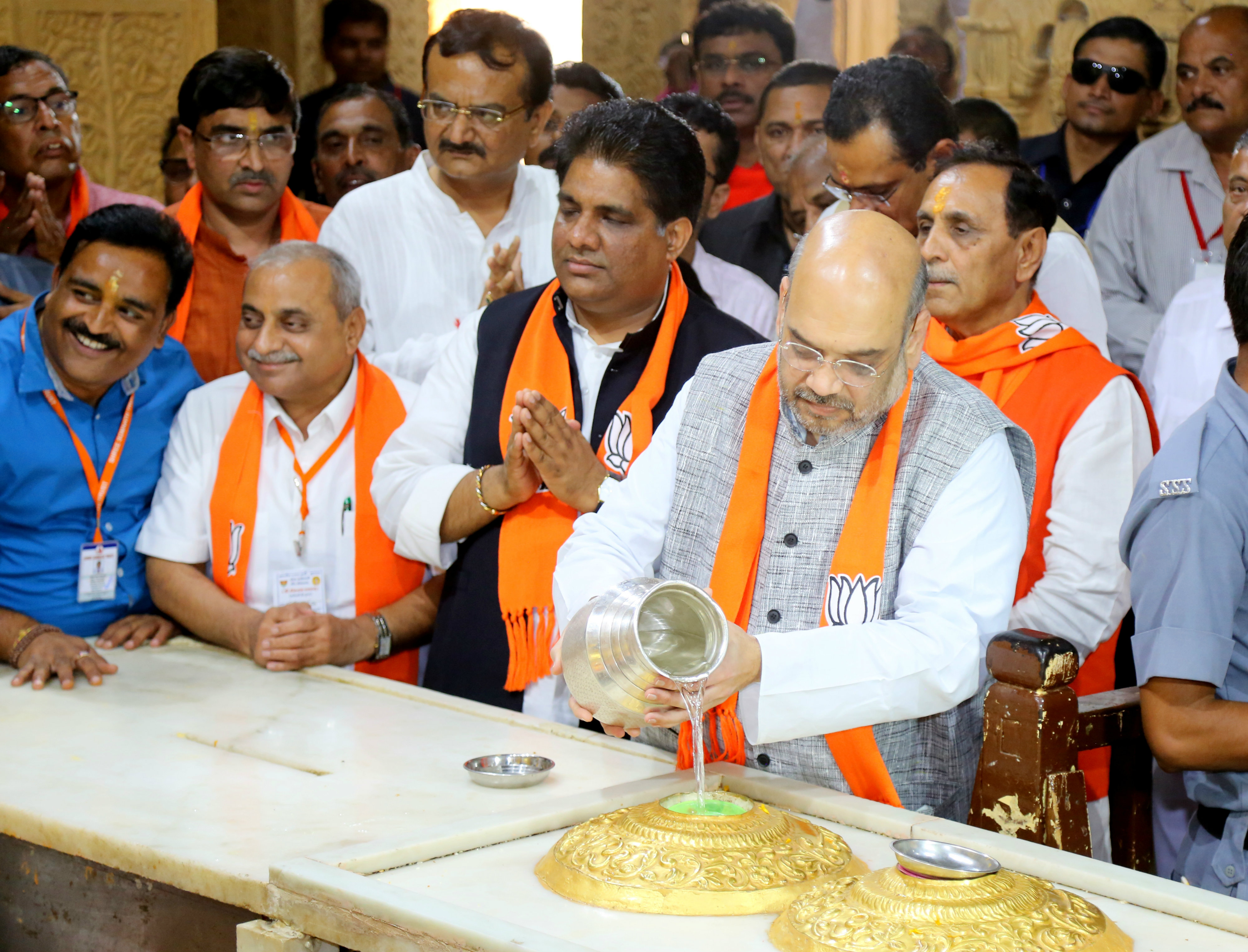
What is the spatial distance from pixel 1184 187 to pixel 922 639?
287 cm

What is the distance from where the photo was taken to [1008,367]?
2877mm

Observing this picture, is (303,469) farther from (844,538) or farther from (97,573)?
(844,538)

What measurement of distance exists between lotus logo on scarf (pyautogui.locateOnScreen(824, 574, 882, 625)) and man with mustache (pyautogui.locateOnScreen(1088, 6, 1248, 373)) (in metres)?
2.42

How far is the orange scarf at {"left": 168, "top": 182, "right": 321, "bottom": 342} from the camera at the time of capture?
3887 mm

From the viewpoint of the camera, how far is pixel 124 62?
233 inches

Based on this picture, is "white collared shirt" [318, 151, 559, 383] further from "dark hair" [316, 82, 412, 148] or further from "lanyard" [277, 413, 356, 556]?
"dark hair" [316, 82, 412, 148]

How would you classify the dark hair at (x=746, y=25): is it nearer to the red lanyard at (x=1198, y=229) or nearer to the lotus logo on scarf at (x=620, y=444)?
the red lanyard at (x=1198, y=229)

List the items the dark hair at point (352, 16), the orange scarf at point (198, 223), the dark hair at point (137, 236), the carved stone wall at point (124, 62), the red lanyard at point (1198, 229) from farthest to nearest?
the carved stone wall at point (124, 62)
the dark hair at point (352, 16)
the red lanyard at point (1198, 229)
the orange scarf at point (198, 223)
the dark hair at point (137, 236)

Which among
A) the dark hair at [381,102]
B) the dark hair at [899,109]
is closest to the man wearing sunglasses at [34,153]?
the dark hair at [381,102]

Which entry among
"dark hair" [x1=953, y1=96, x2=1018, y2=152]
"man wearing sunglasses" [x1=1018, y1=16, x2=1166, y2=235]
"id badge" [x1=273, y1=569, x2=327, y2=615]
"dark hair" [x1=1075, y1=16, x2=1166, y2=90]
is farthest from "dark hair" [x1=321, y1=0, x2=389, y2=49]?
"id badge" [x1=273, y1=569, x2=327, y2=615]

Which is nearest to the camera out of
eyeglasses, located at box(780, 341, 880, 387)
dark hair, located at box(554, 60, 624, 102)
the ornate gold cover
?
the ornate gold cover

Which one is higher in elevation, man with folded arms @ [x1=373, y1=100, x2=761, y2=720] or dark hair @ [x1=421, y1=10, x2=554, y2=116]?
dark hair @ [x1=421, y1=10, x2=554, y2=116]

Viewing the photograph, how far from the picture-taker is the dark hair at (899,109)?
11.0 ft

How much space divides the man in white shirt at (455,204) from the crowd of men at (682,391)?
1cm
